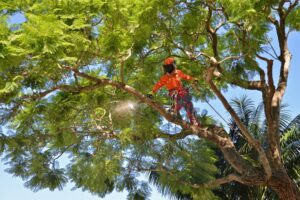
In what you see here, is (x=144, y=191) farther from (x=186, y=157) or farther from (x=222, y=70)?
(x=222, y=70)

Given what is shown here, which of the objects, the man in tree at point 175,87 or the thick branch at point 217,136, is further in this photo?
the man in tree at point 175,87

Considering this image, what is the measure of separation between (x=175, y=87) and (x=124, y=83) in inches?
38.6

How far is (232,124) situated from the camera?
13836mm

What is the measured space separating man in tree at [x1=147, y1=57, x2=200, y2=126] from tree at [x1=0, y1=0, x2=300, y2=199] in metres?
0.32

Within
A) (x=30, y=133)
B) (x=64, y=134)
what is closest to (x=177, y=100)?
(x=64, y=134)

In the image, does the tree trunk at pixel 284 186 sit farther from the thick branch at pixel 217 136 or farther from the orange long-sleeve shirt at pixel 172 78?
the orange long-sleeve shirt at pixel 172 78

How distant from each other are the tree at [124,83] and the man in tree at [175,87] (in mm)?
322

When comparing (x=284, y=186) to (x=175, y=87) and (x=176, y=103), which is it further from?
(x=175, y=87)

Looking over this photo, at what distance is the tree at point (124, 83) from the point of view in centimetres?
712

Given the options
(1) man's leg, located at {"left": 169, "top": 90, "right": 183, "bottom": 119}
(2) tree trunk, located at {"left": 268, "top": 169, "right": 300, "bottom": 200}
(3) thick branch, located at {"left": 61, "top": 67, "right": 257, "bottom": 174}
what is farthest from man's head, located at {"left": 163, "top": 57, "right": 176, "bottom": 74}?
(2) tree trunk, located at {"left": 268, "top": 169, "right": 300, "bottom": 200}

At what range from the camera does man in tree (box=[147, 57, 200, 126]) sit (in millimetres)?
8305

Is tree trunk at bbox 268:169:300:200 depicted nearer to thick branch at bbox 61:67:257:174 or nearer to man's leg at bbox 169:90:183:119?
thick branch at bbox 61:67:257:174

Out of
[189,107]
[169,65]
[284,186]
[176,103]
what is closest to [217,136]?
[189,107]

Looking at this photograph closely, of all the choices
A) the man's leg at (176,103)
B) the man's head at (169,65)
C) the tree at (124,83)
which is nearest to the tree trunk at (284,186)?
the tree at (124,83)
